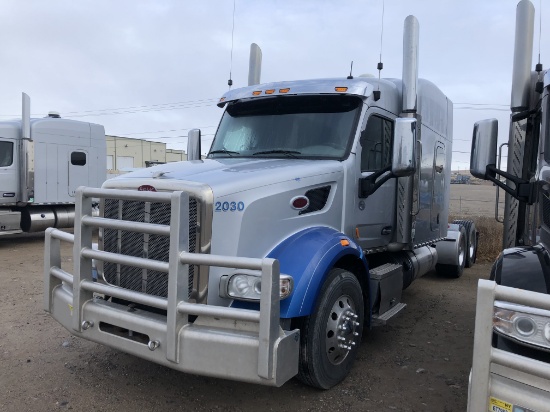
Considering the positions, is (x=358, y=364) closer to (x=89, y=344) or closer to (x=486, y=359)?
(x=486, y=359)

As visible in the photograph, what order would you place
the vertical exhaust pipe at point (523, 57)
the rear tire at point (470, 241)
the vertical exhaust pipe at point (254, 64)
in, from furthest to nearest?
the rear tire at point (470, 241)
the vertical exhaust pipe at point (254, 64)
the vertical exhaust pipe at point (523, 57)

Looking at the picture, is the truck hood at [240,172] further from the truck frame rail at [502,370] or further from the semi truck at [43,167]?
the semi truck at [43,167]

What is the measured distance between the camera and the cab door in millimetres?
4633

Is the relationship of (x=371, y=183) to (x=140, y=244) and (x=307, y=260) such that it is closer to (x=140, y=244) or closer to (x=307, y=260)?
(x=307, y=260)

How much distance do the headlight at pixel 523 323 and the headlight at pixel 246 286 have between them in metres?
1.31

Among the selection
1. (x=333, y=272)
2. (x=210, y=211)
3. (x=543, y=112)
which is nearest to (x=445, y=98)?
(x=543, y=112)

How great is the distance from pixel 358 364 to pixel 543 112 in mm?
2697

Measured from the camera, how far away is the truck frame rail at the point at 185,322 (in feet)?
9.25

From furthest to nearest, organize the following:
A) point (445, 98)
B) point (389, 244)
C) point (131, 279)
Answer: point (445, 98), point (389, 244), point (131, 279)

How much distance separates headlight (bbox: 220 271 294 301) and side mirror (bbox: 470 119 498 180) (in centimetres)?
186

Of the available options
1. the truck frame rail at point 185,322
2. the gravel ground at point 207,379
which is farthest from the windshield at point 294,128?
the gravel ground at point 207,379

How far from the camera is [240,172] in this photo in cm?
369

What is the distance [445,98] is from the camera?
7.05 meters

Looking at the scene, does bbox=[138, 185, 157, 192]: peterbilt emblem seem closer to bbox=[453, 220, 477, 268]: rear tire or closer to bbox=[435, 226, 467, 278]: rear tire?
bbox=[435, 226, 467, 278]: rear tire
